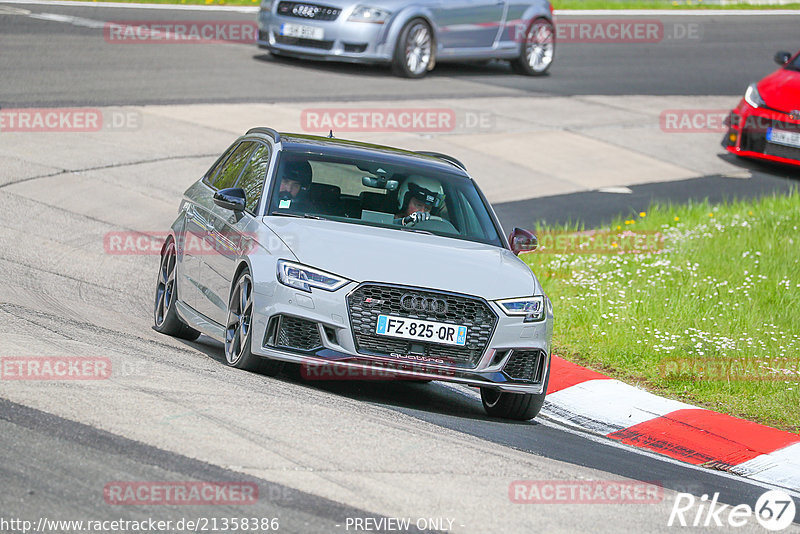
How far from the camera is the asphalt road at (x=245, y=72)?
1870 cm

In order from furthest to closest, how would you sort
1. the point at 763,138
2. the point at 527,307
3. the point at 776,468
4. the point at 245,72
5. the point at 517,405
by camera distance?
1. the point at 245,72
2. the point at 763,138
3. the point at 517,405
4. the point at 527,307
5. the point at 776,468

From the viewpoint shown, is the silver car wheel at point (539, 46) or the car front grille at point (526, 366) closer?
the car front grille at point (526, 366)

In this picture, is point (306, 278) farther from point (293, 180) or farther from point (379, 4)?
point (379, 4)

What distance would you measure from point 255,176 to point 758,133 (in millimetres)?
11282

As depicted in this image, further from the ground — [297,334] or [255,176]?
[255,176]

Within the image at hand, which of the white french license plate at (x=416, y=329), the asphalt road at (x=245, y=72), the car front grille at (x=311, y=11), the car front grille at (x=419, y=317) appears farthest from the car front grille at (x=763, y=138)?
the white french license plate at (x=416, y=329)

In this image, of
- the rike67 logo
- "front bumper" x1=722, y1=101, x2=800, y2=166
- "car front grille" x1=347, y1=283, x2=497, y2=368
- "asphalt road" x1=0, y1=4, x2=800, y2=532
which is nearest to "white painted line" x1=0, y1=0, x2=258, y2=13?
"front bumper" x1=722, y1=101, x2=800, y2=166

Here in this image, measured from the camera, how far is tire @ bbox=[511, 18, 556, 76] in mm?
23500

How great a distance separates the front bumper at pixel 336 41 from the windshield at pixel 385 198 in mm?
11743

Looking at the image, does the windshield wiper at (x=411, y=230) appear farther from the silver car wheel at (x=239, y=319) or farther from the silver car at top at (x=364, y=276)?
the silver car wheel at (x=239, y=319)

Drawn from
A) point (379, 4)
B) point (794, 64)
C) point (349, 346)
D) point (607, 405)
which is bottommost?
point (607, 405)

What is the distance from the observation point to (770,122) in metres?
18.4

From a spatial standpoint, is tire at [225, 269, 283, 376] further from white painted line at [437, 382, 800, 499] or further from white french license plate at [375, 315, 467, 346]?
white painted line at [437, 382, 800, 499]

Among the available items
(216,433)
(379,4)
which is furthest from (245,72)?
(216,433)
